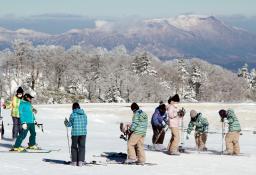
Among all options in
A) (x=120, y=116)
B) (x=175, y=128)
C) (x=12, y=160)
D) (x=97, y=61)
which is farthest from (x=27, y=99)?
(x=97, y=61)

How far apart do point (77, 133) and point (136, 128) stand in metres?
1.95

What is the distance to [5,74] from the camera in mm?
115188

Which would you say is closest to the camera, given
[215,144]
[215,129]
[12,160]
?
[12,160]

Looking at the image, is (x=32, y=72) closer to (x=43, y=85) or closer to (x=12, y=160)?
(x=43, y=85)

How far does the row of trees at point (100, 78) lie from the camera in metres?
106

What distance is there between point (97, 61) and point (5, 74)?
21118 millimetres

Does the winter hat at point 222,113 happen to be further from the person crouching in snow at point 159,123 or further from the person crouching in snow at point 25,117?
the person crouching in snow at point 25,117

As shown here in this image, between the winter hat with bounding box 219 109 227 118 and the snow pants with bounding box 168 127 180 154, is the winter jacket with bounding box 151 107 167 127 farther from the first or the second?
the winter hat with bounding box 219 109 227 118

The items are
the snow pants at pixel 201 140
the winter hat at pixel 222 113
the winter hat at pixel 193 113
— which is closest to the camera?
the winter hat at pixel 222 113

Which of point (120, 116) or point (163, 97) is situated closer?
point (120, 116)

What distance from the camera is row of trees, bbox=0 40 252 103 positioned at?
106062 millimetres

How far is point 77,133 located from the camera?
688 inches

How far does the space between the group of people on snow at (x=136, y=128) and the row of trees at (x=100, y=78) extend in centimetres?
7159

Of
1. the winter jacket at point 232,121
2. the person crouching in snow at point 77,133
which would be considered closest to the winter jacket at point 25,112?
the person crouching in snow at point 77,133
